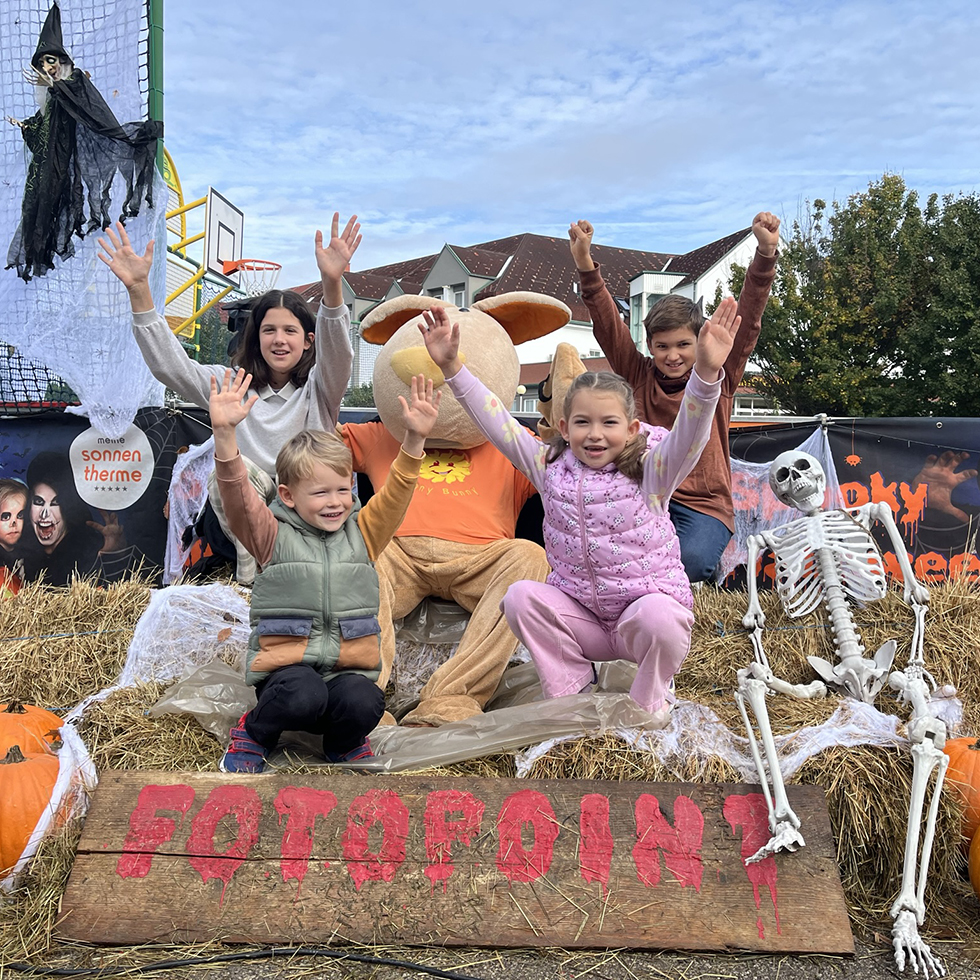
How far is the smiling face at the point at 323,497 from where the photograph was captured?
9.37ft

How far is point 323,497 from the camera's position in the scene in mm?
2857

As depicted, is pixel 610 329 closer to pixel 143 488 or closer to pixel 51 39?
pixel 143 488

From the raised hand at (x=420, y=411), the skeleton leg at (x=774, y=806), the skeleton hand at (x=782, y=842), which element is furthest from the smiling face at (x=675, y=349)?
the skeleton hand at (x=782, y=842)

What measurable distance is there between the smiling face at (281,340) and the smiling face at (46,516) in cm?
192

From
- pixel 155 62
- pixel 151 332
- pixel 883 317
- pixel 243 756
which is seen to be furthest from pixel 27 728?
pixel 883 317

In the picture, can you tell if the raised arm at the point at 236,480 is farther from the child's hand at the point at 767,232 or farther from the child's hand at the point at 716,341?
the child's hand at the point at 767,232

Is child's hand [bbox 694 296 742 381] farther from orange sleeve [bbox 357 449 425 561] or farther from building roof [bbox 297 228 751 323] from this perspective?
building roof [bbox 297 228 751 323]

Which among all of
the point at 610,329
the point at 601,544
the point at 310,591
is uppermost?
the point at 610,329

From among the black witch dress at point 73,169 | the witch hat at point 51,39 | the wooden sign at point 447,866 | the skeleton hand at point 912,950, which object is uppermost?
the witch hat at point 51,39

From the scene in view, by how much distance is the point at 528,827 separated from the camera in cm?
248

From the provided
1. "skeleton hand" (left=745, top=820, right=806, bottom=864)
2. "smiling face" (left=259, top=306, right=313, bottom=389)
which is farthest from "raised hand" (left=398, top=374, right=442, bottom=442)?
"skeleton hand" (left=745, top=820, right=806, bottom=864)

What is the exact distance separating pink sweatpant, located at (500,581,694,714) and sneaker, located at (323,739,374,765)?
2.17 feet

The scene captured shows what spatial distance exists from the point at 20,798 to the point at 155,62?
14.6 feet

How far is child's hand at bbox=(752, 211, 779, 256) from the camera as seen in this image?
3668 mm
